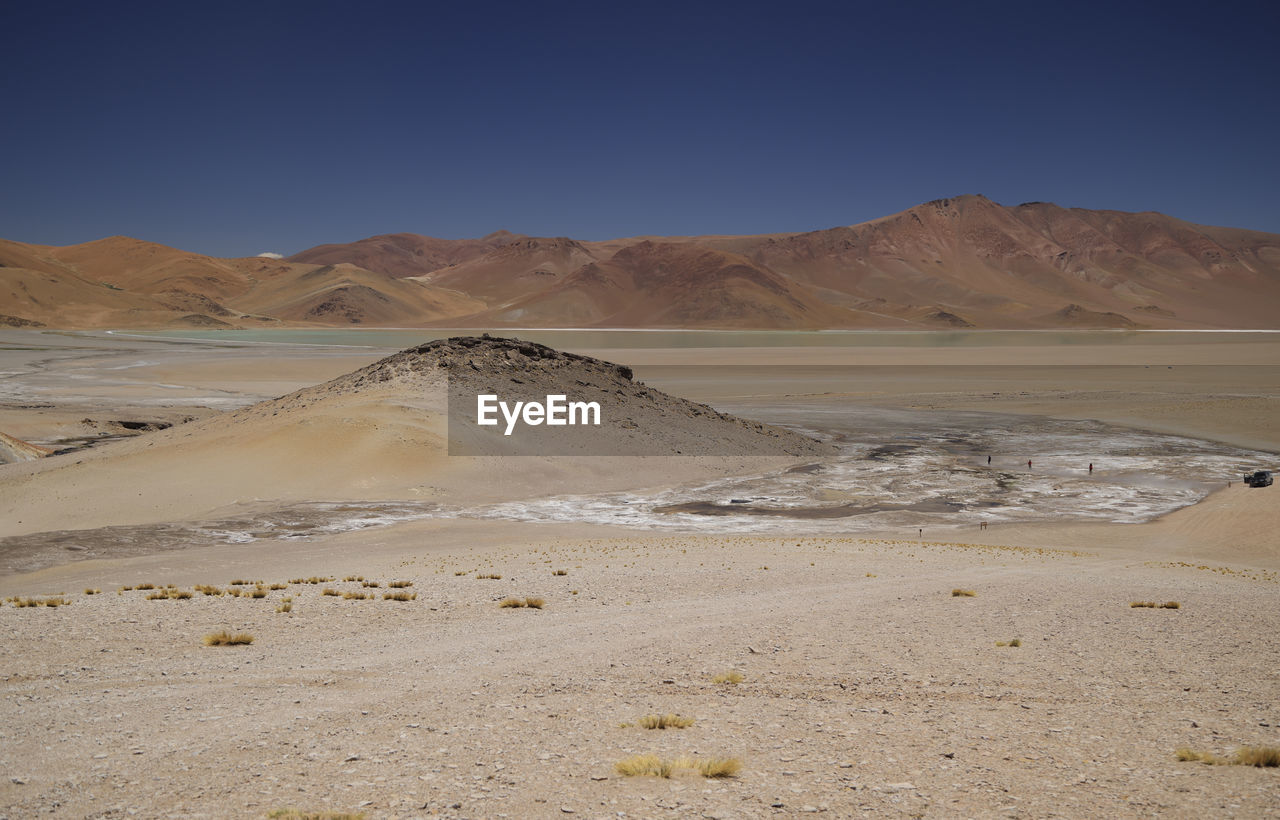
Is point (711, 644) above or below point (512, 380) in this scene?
below

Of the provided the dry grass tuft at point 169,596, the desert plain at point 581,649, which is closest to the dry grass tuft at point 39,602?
the desert plain at point 581,649

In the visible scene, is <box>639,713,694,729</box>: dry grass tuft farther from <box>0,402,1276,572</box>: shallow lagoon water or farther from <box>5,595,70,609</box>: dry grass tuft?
<box>0,402,1276,572</box>: shallow lagoon water

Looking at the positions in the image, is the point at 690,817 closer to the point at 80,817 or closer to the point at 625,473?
the point at 80,817

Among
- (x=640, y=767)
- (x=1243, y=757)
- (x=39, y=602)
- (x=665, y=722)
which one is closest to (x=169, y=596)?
(x=39, y=602)

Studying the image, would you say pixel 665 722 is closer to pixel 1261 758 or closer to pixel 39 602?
pixel 1261 758

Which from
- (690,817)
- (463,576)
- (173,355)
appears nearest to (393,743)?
(690,817)
